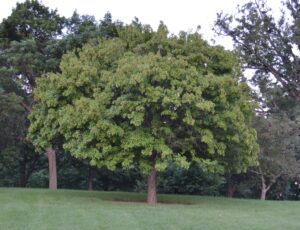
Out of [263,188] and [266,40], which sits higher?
[266,40]

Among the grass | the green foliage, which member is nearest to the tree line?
the green foliage

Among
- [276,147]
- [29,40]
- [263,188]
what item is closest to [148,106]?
[29,40]

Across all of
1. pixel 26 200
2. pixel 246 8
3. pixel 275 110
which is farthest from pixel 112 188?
pixel 26 200

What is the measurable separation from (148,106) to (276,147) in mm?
13415

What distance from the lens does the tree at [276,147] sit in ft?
92.4

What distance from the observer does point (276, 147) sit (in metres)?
29.1

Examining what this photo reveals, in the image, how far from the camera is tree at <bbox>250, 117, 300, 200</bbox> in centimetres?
2816

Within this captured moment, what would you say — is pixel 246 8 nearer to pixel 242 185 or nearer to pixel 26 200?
pixel 242 185

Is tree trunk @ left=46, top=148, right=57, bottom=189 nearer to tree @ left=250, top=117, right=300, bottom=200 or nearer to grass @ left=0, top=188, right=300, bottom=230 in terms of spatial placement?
tree @ left=250, top=117, right=300, bottom=200

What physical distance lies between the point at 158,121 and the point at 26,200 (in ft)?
18.9

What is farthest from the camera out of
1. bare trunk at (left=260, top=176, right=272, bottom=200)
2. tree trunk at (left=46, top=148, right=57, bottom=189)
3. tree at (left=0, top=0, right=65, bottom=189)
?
bare trunk at (left=260, top=176, right=272, bottom=200)

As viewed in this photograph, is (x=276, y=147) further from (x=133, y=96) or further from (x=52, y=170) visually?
(x=133, y=96)

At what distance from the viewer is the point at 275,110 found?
3419 centimetres

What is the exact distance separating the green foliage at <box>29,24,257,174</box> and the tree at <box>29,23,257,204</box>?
0.12ft
